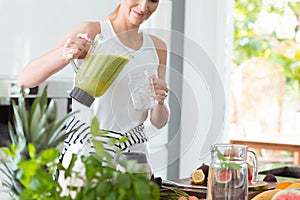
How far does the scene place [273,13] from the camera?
8.09 m

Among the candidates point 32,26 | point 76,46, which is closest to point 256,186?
point 76,46

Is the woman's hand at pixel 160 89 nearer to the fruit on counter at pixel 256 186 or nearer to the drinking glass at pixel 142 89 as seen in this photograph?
the drinking glass at pixel 142 89

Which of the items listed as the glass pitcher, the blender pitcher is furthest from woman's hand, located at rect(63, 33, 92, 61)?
the glass pitcher

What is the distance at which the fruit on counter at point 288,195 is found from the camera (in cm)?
160

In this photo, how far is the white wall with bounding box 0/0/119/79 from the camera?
2992mm

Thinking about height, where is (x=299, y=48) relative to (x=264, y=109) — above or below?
above

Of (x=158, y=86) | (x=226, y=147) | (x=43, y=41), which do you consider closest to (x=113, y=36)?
(x=158, y=86)

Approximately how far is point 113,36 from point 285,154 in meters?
6.36

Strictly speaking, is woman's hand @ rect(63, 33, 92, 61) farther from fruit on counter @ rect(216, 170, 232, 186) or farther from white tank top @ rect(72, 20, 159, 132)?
fruit on counter @ rect(216, 170, 232, 186)

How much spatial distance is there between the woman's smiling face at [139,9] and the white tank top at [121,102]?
0.30ft

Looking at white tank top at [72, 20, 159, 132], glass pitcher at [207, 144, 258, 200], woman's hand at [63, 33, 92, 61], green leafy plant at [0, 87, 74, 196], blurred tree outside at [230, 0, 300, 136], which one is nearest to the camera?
green leafy plant at [0, 87, 74, 196]

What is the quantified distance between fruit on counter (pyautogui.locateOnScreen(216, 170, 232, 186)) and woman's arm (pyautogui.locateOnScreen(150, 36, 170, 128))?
42cm

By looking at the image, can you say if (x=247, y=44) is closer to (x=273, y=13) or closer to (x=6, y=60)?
(x=273, y=13)

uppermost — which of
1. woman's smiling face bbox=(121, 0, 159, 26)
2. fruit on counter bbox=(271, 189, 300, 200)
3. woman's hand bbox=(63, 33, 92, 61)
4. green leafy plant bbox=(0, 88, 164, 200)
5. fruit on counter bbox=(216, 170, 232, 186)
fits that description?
woman's smiling face bbox=(121, 0, 159, 26)
